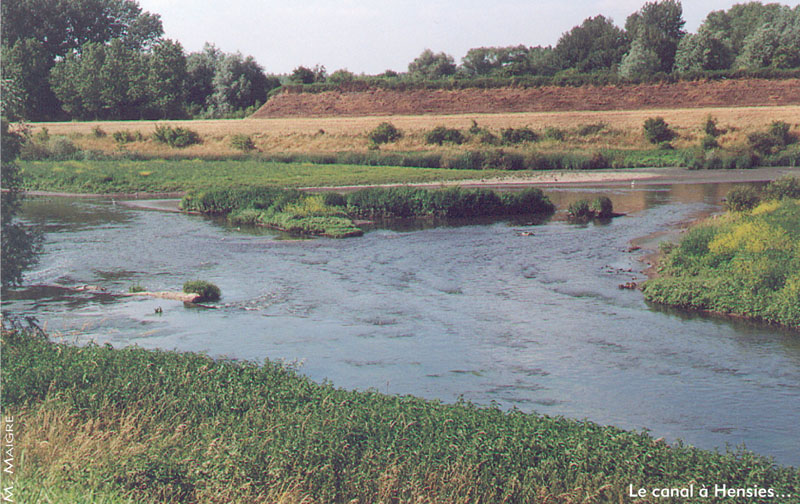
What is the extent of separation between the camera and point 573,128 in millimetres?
74938

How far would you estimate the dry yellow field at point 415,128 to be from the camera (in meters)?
71.1

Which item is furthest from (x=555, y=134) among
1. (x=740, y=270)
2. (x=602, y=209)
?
(x=740, y=270)

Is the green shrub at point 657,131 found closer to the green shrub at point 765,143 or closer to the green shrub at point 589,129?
the green shrub at point 589,129

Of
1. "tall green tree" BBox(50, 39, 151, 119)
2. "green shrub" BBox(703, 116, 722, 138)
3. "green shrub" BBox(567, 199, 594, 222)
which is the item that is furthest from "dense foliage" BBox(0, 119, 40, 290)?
"tall green tree" BBox(50, 39, 151, 119)

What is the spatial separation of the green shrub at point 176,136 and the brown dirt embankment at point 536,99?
45.5 feet

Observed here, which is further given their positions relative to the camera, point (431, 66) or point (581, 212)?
point (431, 66)

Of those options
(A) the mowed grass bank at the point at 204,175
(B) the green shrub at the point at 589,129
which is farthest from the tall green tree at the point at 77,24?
(B) the green shrub at the point at 589,129

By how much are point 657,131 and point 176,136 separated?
42182mm

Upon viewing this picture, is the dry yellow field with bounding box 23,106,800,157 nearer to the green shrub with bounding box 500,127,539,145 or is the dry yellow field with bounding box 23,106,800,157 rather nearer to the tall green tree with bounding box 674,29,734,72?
the green shrub with bounding box 500,127,539,145

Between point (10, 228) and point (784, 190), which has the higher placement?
point (10, 228)

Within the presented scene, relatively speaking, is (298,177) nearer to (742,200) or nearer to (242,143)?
(242,143)

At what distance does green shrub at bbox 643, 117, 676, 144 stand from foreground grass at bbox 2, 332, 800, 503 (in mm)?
63902

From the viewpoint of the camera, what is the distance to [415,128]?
77.5 meters

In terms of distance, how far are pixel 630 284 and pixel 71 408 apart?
16.2 metres
